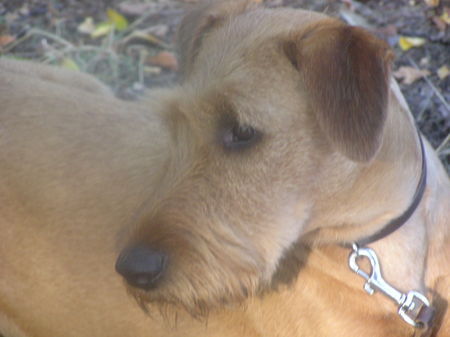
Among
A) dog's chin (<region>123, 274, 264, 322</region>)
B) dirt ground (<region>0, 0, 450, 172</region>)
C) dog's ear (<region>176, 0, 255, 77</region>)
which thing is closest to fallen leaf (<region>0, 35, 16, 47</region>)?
dirt ground (<region>0, 0, 450, 172</region>)

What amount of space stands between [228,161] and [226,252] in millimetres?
280

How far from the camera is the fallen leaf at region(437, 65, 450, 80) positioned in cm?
440

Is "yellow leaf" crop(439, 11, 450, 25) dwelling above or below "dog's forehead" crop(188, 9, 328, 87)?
below

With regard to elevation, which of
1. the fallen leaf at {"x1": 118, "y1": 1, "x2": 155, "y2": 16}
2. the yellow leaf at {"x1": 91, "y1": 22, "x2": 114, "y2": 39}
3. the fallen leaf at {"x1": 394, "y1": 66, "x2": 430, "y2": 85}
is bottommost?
the yellow leaf at {"x1": 91, "y1": 22, "x2": 114, "y2": 39}

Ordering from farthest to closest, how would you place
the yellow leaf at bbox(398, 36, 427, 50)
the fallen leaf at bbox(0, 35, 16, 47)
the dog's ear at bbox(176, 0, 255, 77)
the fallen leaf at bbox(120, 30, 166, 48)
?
the fallen leaf at bbox(0, 35, 16, 47)
the fallen leaf at bbox(120, 30, 166, 48)
the yellow leaf at bbox(398, 36, 427, 50)
the dog's ear at bbox(176, 0, 255, 77)

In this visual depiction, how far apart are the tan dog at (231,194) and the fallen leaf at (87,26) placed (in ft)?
6.34

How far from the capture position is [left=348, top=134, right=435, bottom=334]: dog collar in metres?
2.56

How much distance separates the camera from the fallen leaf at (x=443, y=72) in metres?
4.40

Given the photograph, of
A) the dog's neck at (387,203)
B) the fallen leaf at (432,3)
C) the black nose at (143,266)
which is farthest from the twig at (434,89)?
the black nose at (143,266)

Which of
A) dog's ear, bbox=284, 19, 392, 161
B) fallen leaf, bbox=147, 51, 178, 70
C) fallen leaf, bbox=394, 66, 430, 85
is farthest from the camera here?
fallen leaf, bbox=147, 51, 178, 70

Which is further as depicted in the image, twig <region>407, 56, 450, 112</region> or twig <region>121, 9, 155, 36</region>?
twig <region>121, 9, 155, 36</region>

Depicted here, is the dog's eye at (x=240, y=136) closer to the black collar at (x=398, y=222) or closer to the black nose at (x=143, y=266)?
the black nose at (x=143, y=266)

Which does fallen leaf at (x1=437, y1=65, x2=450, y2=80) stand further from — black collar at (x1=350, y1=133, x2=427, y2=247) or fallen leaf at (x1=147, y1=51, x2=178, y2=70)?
black collar at (x1=350, y1=133, x2=427, y2=247)

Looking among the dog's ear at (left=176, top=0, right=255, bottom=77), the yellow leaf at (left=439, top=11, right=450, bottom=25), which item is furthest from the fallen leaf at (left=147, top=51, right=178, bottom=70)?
the dog's ear at (left=176, top=0, right=255, bottom=77)
